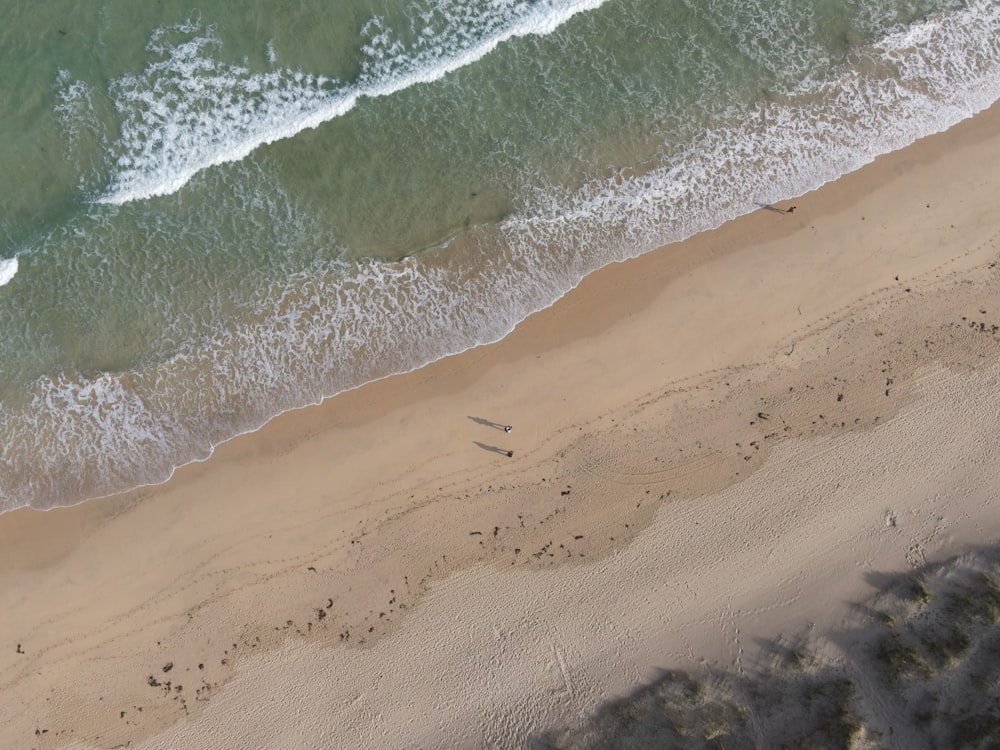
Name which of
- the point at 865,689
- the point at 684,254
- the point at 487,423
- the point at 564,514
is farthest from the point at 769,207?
the point at 865,689

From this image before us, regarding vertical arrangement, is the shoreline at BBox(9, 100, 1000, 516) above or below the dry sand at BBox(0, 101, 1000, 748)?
above

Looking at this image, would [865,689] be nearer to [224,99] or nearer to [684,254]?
[684,254]

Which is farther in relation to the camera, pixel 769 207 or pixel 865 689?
pixel 769 207

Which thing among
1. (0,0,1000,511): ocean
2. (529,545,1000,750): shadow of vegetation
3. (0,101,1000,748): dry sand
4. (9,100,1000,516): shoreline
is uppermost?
(0,0,1000,511): ocean

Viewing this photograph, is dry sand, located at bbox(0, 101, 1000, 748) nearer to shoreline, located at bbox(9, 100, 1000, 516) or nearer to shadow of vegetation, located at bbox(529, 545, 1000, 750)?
shoreline, located at bbox(9, 100, 1000, 516)

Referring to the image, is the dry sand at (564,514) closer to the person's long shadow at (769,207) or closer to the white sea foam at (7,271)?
the person's long shadow at (769,207)

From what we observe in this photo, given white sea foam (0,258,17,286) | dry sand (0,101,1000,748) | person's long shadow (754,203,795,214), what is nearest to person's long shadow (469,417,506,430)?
dry sand (0,101,1000,748)
